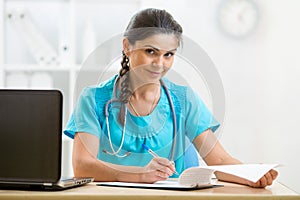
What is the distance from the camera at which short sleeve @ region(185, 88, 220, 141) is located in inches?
52.0

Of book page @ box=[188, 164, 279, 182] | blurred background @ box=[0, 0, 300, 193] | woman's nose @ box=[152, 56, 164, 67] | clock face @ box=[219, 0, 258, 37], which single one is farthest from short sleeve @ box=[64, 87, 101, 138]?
clock face @ box=[219, 0, 258, 37]

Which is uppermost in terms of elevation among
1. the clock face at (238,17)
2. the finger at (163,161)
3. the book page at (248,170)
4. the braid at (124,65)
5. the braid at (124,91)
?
the clock face at (238,17)

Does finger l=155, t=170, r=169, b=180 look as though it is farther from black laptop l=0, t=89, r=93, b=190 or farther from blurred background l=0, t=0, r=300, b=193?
blurred background l=0, t=0, r=300, b=193

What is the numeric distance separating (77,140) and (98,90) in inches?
10.2

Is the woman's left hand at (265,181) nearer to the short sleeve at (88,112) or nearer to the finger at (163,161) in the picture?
the finger at (163,161)

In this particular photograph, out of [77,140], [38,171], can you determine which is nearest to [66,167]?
[77,140]

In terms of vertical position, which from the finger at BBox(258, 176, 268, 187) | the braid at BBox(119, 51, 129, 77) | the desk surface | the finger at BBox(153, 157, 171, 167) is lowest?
the desk surface

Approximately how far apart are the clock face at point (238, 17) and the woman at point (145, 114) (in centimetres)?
235

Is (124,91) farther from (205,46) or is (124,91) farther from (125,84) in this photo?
(205,46)

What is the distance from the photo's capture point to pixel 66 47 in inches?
138

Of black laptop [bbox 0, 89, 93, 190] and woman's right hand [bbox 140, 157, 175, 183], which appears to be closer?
black laptop [bbox 0, 89, 93, 190]

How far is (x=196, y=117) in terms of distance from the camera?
4.51 ft

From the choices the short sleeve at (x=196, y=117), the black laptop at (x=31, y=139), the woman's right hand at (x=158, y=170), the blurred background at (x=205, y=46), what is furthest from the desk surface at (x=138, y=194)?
the blurred background at (x=205, y=46)

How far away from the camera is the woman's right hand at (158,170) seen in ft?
4.02
